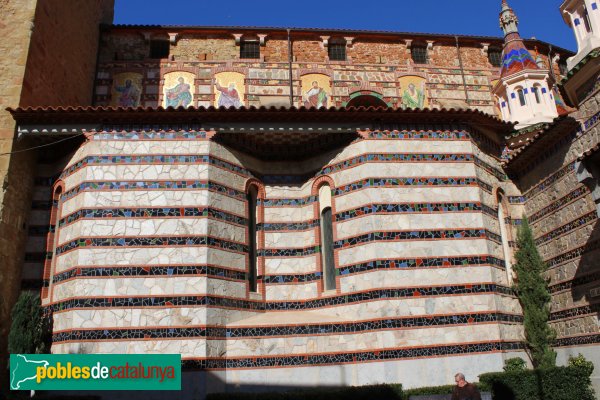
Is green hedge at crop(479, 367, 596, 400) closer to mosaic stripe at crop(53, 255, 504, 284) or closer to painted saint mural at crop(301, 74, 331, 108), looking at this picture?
mosaic stripe at crop(53, 255, 504, 284)

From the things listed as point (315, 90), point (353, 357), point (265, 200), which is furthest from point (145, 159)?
point (315, 90)

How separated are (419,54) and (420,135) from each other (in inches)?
386

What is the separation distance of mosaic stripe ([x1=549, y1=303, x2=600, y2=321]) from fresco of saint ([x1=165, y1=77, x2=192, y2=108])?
14.0 metres

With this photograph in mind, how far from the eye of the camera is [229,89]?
65.0 feet

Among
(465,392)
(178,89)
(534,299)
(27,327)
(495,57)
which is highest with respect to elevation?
(495,57)

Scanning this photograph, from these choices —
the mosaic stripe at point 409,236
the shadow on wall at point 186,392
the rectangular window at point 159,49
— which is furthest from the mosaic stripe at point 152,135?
the rectangular window at point 159,49

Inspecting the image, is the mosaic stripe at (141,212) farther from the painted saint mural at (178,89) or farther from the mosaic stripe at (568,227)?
the mosaic stripe at (568,227)

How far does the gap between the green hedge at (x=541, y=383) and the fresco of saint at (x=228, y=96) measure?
12934 mm

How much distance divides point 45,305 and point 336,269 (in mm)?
6867

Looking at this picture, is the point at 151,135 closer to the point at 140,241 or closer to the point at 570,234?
the point at 140,241

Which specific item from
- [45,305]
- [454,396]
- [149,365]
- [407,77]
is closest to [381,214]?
[454,396]

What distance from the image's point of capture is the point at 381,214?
12.3m

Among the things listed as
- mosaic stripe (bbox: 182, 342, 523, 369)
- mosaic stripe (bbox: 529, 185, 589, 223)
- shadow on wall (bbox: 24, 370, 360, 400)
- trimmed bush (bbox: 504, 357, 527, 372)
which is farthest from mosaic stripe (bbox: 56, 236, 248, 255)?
mosaic stripe (bbox: 529, 185, 589, 223)

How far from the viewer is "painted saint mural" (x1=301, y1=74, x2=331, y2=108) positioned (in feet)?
65.7
